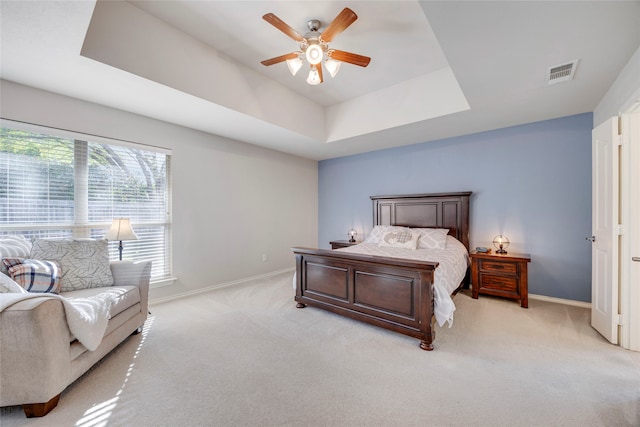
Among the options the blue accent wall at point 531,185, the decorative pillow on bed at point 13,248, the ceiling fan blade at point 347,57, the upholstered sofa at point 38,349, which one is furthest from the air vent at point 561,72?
the decorative pillow on bed at point 13,248

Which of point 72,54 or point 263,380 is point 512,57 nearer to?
point 263,380

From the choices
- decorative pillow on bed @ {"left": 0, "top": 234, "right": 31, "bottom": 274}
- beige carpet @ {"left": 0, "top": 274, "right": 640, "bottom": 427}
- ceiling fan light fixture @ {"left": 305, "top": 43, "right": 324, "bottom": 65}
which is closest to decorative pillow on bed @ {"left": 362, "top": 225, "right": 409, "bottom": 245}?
beige carpet @ {"left": 0, "top": 274, "right": 640, "bottom": 427}

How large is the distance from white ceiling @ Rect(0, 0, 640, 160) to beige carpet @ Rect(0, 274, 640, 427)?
2.44 metres

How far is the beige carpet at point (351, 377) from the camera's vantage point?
59.1 inches

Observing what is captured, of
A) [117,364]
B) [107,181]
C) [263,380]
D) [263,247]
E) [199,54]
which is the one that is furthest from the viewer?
[263,247]

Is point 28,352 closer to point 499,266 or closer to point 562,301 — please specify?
point 499,266

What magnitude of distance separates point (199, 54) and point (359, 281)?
2.95 meters

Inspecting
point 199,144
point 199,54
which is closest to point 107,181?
point 199,144

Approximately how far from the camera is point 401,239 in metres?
3.91

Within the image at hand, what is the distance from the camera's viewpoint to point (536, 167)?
3.52m

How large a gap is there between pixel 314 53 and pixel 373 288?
234 cm

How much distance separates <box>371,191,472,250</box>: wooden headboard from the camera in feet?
13.1

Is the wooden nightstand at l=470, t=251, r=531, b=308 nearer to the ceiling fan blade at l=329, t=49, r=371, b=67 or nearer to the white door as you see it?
the white door

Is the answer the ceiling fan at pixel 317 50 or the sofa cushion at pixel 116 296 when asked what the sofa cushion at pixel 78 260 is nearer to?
the sofa cushion at pixel 116 296
